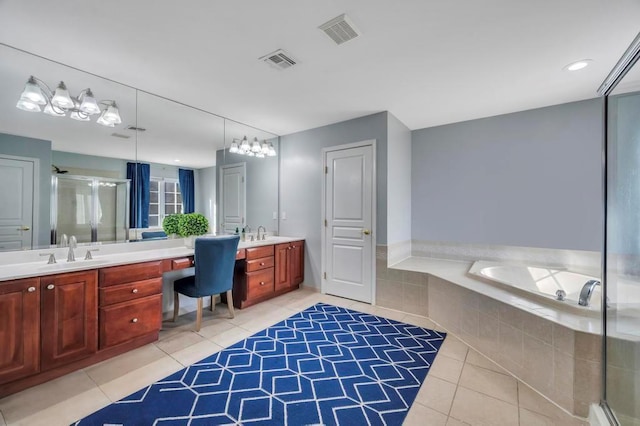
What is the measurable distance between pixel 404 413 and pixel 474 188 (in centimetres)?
303

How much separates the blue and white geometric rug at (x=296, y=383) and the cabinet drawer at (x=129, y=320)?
2.01ft

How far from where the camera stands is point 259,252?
11.5 feet

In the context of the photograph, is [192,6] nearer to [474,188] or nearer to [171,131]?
[171,131]

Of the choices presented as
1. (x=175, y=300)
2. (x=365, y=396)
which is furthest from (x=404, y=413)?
(x=175, y=300)

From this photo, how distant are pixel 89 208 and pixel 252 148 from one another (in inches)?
80.3

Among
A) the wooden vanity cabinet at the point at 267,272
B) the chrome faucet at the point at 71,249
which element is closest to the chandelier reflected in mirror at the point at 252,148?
the wooden vanity cabinet at the point at 267,272

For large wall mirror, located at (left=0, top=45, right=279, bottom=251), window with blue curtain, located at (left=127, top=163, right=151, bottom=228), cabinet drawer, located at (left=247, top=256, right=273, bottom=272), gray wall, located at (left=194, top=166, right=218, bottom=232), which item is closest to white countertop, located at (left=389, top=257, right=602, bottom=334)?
cabinet drawer, located at (left=247, top=256, right=273, bottom=272)

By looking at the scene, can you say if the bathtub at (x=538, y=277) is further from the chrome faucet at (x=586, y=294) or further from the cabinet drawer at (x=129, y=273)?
the cabinet drawer at (x=129, y=273)

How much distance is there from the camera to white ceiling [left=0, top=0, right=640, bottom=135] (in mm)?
1685

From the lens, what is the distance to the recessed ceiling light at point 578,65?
7.44 ft

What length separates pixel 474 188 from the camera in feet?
12.0

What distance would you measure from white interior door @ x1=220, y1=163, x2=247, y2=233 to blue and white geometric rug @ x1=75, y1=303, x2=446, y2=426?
1732 millimetres

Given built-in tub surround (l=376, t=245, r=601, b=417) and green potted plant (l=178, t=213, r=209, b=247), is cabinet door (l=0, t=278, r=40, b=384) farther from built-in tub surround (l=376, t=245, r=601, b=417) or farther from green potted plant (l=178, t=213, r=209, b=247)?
built-in tub surround (l=376, t=245, r=601, b=417)

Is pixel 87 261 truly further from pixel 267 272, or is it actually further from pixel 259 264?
pixel 267 272
